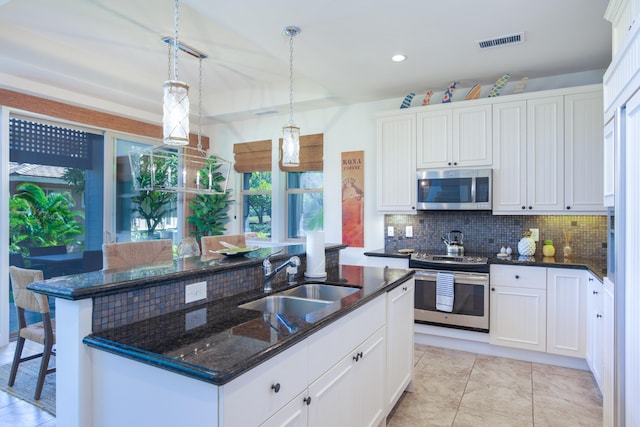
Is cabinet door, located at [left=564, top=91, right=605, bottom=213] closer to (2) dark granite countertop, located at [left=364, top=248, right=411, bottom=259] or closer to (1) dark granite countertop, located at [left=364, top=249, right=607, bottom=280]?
(1) dark granite countertop, located at [left=364, top=249, right=607, bottom=280]

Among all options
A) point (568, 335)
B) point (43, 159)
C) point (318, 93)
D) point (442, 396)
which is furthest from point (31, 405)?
point (568, 335)

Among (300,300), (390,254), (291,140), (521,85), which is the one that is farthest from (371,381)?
(521,85)

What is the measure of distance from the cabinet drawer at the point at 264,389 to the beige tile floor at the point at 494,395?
142cm

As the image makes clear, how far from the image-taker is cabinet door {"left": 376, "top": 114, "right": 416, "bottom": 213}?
406cm

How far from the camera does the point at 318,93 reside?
448 centimetres

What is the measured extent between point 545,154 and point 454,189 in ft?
2.83

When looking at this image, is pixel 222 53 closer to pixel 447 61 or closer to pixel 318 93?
pixel 318 93

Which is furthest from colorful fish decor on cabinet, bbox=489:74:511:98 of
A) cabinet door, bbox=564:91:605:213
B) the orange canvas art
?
the orange canvas art

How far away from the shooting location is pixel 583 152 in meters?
3.35

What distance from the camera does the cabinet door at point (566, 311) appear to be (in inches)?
124

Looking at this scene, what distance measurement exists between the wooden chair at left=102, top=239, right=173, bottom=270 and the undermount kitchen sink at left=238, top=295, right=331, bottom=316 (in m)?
1.31

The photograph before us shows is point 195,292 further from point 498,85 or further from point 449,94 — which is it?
point 498,85

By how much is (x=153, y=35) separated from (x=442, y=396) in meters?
3.91

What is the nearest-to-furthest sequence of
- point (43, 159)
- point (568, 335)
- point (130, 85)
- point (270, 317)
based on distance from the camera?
point (270, 317), point (568, 335), point (43, 159), point (130, 85)
